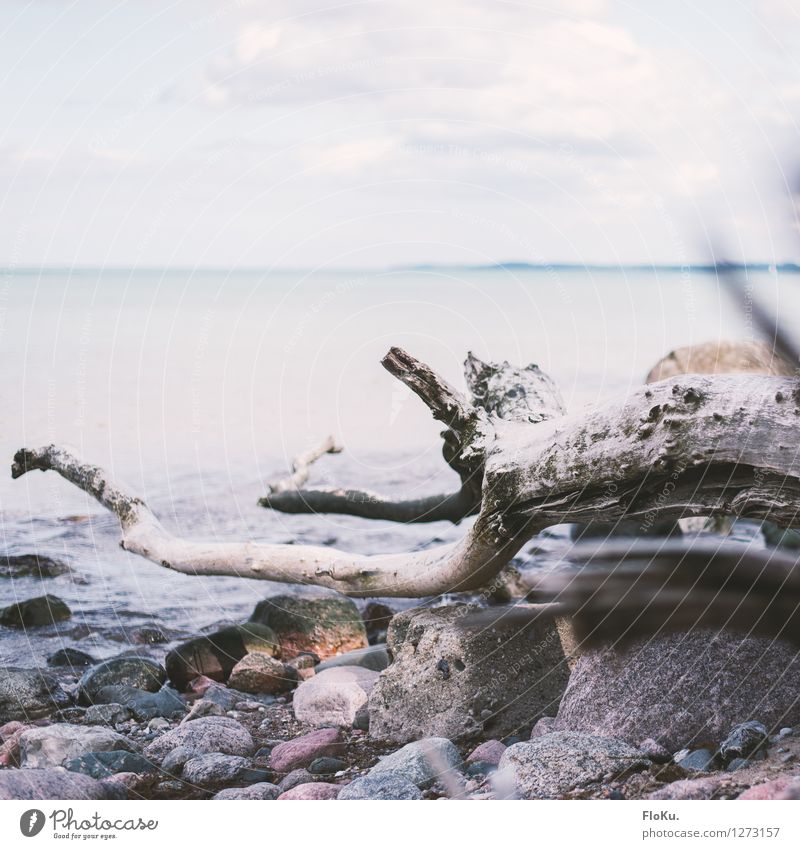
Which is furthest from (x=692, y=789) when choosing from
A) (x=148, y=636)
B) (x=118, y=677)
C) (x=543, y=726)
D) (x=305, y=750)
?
(x=148, y=636)

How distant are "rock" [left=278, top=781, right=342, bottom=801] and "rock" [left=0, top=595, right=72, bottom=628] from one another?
2135 mm

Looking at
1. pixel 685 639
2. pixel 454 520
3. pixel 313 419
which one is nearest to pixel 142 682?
pixel 454 520

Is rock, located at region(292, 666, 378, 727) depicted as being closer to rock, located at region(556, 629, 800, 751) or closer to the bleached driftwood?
the bleached driftwood

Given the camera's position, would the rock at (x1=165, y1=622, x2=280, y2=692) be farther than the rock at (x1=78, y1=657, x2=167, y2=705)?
Yes

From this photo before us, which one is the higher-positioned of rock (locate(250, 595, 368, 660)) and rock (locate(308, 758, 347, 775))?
rock (locate(250, 595, 368, 660))

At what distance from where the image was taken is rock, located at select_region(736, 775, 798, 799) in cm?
302

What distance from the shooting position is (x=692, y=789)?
123 inches

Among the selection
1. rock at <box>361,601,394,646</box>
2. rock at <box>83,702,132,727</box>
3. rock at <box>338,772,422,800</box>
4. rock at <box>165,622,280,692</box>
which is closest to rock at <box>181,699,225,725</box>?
rock at <box>83,702,132,727</box>

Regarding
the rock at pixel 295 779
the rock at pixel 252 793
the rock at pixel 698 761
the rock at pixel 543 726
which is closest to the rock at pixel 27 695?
the rock at pixel 252 793

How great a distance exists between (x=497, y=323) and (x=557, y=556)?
1618 mm

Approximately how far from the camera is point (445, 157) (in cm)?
415

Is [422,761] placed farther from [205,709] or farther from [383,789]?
[205,709]

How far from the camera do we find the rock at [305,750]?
3609 millimetres

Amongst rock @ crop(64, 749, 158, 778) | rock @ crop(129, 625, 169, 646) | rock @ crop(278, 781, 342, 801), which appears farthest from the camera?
rock @ crop(129, 625, 169, 646)
